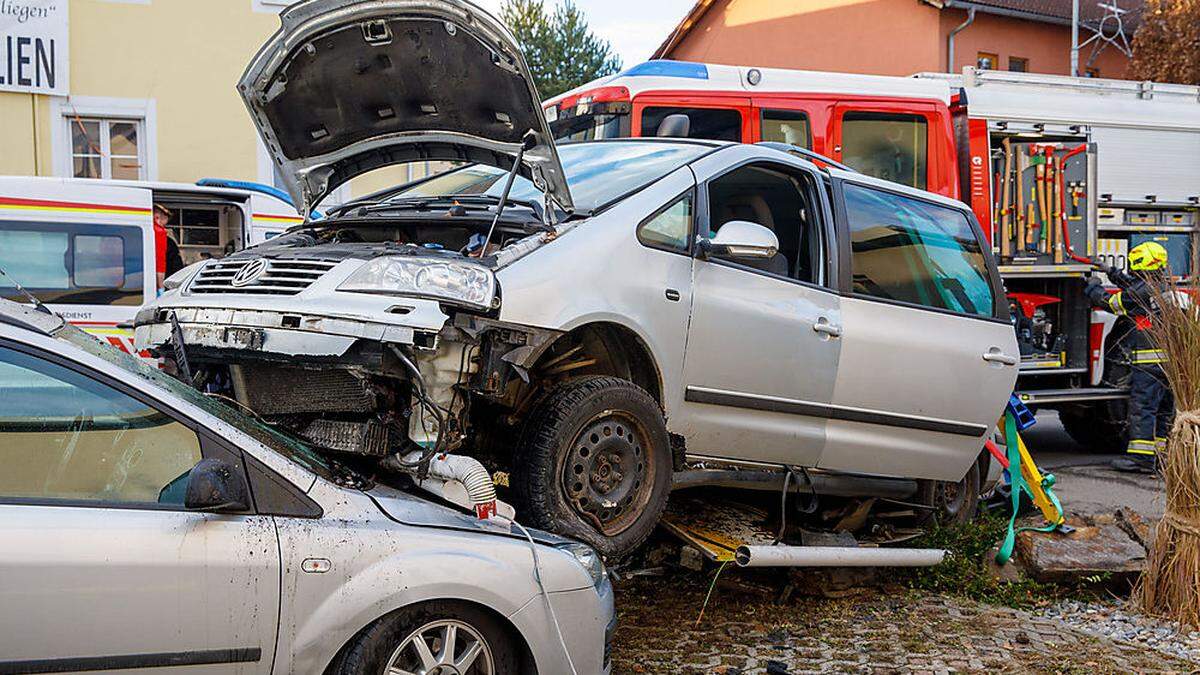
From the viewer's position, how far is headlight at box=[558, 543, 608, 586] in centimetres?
377

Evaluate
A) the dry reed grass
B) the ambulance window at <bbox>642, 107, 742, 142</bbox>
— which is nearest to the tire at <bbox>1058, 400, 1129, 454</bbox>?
the ambulance window at <bbox>642, 107, 742, 142</bbox>

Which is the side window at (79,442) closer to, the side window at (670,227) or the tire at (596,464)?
Answer: the tire at (596,464)

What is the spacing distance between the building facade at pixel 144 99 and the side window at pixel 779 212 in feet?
31.5

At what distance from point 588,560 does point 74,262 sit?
6769mm

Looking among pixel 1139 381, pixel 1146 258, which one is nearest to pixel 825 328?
pixel 1146 258

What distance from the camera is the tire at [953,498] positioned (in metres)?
6.21

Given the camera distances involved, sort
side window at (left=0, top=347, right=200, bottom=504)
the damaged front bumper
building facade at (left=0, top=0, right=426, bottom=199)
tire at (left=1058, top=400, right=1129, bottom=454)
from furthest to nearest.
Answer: building facade at (left=0, top=0, right=426, bottom=199), tire at (left=1058, top=400, right=1129, bottom=454), the damaged front bumper, side window at (left=0, top=347, right=200, bottom=504)

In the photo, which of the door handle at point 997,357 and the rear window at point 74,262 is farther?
the rear window at point 74,262

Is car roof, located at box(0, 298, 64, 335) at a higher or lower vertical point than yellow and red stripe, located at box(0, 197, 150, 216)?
lower

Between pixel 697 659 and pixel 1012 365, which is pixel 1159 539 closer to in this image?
pixel 1012 365

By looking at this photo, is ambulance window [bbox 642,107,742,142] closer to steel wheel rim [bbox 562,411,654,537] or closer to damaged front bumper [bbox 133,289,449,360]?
steel wheel rim [bbox 562,411,654,537]

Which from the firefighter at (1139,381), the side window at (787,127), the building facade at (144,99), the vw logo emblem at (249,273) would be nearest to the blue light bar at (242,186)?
the building facade at (144,99)

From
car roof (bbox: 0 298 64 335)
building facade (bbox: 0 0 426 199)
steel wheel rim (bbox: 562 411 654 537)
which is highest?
building facade (bbox: 0 0 426 199)

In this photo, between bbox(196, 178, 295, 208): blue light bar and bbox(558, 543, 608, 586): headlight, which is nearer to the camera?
bbox(558, 543, 608, 586): headlight
